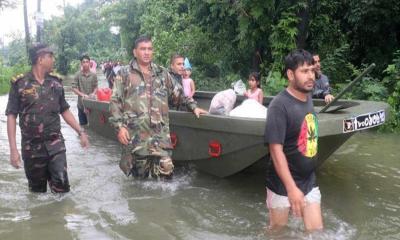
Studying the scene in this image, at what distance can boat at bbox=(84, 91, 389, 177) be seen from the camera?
470 cm

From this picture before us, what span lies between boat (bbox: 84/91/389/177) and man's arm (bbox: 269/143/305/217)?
1.30 metres

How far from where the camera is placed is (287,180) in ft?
10.7

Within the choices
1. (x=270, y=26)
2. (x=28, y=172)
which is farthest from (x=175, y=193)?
(x=270, y=26)

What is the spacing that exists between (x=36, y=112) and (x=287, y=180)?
271 cm

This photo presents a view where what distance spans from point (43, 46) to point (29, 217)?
5.36ft

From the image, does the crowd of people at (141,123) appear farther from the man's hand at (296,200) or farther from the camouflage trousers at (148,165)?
the man's hand at (296,200)

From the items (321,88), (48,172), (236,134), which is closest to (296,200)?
(236,134)

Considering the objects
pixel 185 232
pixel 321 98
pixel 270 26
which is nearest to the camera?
pixel 185 232

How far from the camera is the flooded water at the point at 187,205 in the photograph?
171 inches

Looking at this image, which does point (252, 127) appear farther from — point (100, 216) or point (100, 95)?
point (100, 95)

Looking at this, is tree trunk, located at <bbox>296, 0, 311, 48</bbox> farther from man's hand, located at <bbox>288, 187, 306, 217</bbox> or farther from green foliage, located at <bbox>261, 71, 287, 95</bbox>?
man's hand, located at <bbox>288, 187, 306, 217</bbox>

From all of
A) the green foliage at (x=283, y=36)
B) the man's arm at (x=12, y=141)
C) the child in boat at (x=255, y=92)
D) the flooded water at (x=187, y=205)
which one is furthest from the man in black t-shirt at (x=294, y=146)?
the green foliage at (x=283, y=36)

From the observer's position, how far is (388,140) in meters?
8.55

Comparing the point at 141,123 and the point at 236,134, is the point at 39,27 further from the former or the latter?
the point at 236,134
